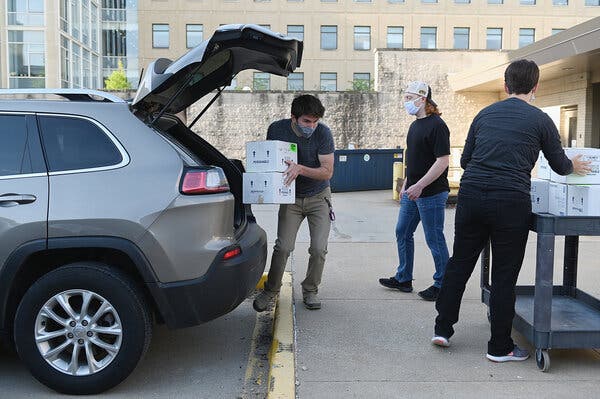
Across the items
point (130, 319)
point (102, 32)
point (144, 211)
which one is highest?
point (102, 32)

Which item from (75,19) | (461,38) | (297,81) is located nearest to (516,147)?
(75,19)

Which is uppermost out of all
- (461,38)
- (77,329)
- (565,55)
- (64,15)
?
(461,38)

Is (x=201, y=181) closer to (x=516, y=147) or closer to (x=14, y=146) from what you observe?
(x=14, y=146)

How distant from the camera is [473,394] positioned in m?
3.69

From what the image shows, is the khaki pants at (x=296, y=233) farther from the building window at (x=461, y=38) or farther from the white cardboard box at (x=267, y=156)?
the building window at (x=461, y=38)

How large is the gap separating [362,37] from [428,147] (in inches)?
1824

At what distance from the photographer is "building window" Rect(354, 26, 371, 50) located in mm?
49719

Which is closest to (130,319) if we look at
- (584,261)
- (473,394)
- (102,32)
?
(473,394)

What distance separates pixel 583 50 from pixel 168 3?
1614 inches

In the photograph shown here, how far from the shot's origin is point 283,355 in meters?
4.25

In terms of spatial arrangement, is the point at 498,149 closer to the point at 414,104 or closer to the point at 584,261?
the point at 414,104

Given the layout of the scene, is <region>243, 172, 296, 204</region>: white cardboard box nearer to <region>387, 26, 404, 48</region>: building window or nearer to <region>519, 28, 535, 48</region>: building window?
<region>387, 26, 404, 48</region>: building window

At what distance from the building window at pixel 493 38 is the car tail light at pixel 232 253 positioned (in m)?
50.3

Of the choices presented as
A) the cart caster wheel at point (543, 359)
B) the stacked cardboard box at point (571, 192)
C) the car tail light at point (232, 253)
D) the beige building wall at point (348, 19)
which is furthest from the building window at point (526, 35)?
the car tail light at point (232, 253)
